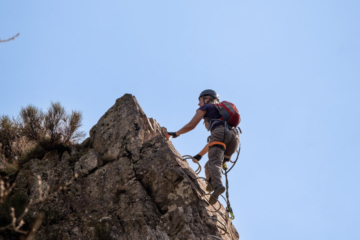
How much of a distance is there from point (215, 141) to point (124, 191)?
212 cm

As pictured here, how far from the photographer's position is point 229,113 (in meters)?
8.90

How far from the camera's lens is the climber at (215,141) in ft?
26.8

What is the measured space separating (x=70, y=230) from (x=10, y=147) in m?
3.63

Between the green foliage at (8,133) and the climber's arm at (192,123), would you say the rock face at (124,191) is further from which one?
the green foliage at (8,133)

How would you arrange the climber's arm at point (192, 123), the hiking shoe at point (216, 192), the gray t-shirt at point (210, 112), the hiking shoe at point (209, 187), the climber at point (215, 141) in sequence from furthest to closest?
the gray t-shirt at point (210, 112), the climber's arm at point (192, 123), the hiking shoe at point (209, 187), the climber at point (215, 141), the hiking shoe at point (216, 192)

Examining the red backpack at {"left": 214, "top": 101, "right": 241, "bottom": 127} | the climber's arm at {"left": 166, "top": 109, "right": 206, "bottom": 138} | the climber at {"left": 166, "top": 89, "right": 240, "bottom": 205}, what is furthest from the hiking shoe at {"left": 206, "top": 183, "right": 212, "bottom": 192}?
the red backpack at {"left": 214, "top": 101, "right": 241, "bottom": 127}

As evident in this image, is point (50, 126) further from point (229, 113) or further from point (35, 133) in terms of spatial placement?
point (229, 113)

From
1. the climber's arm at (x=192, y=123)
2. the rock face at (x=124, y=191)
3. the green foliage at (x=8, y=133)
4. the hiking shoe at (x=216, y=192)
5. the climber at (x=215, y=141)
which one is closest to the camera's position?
the rock face at (x=124, y=191)

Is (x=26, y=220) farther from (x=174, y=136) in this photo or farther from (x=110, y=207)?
Answer: (x=174, y=136)

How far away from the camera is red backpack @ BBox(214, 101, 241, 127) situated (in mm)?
8891

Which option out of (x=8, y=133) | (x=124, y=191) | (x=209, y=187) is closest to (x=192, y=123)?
(x=209, y=187)

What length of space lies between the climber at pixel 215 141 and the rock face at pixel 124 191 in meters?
0.36

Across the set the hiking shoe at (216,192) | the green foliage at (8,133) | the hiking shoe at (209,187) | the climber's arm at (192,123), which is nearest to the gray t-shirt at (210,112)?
the climber's arm at (192,123)

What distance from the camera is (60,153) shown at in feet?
30.7
